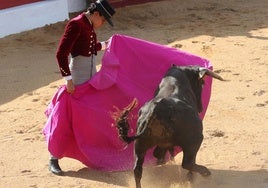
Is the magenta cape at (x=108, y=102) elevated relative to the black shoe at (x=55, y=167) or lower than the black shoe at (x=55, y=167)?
elevated

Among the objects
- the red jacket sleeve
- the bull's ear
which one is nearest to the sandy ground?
the bull's ear

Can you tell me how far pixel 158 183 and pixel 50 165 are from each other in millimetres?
900

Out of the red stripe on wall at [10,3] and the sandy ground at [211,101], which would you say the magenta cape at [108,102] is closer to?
the sandy ground at [211,101]

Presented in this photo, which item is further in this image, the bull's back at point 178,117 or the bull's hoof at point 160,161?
the bull's hoof at point 160,161

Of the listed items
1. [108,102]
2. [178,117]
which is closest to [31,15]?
[108,102]

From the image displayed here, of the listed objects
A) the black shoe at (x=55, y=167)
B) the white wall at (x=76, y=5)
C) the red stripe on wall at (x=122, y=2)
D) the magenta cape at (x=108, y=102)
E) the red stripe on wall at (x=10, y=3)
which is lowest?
the red stripe on wall at (x=122, y=2)

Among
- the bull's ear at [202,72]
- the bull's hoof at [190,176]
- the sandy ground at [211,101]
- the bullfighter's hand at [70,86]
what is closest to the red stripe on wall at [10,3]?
the sandy ground at [211,101]

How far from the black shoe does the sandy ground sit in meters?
0.04

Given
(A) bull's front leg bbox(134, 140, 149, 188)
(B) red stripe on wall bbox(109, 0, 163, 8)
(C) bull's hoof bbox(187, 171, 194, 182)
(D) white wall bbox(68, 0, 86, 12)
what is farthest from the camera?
(B) red stripe on wall bbox(109, 0, 163, 8)

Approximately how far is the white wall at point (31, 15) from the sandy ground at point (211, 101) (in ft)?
0.51

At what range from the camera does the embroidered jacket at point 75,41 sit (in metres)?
4.64

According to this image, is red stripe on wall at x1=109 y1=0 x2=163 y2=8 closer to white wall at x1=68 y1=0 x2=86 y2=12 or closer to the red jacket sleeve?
white wall at x1=68 y1=0 x2=86 y2=12

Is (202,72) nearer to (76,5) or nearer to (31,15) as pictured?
(31,15)

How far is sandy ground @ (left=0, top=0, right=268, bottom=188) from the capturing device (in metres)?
4.93
